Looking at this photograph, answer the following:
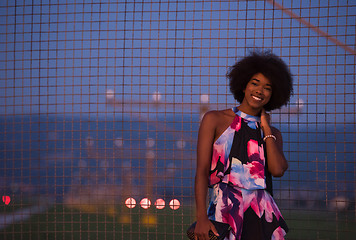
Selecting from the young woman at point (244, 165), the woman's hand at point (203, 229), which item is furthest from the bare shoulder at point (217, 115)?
the woman's hand at point (203, 229)

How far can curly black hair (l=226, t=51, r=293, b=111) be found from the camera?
247cm

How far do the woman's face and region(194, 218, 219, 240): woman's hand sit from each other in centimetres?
71

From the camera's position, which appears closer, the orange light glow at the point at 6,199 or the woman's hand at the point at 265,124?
the woman's hand at the point at 265,124

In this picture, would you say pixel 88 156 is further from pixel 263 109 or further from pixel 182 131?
pixel 263 109

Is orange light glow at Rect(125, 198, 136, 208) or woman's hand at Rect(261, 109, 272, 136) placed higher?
woman's hand at Rect(261, 109, 272, 136)

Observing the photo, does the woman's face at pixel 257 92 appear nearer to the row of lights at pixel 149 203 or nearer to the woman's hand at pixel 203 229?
the woman's hand at pixel 203 229

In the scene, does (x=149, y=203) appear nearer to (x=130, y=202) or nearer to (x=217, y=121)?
(x=130, y=202)

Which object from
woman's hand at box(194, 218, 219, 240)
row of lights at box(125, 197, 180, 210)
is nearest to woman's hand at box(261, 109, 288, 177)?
woman's hand at box(194, 218, 219, 240)

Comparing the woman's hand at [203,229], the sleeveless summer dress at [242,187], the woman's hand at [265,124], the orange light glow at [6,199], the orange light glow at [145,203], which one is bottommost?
the orange light glow at [6,199]

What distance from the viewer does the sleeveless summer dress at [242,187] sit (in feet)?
7.50

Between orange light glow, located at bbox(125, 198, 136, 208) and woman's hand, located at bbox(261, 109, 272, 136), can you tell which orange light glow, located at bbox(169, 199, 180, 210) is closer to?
orange light glow, located at bbox(125, 198, 136, 208)

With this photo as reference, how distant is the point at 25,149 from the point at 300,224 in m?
2.74

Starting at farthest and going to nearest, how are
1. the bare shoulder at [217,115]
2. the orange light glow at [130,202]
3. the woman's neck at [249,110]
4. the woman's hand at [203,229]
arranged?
1. the orange light glow at [130,202]
2. the woman's neck at [249,110]
3. the bare shoulder at [217,115]
4. the woman's hand at [203,229]

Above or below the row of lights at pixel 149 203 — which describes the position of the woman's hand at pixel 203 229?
above
